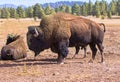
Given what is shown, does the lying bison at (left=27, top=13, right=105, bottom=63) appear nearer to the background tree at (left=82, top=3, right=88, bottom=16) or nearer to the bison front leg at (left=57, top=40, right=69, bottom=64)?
the bison front leg at (left=57, top=40, right=69, bottom=64)

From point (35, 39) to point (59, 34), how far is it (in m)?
0.98

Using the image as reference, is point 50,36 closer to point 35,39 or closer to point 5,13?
point 35,39

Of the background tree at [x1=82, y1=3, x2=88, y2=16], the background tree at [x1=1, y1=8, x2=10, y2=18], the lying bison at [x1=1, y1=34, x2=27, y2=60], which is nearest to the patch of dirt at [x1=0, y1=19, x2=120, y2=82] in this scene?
the lying bison at [x1=1, y1=34, x2=27, y2=60]

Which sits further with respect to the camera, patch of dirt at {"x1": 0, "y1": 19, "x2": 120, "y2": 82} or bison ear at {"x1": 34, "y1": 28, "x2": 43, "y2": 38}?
bison ear at {"x1": 34, "y1": 28, "x2": 43, "y2": 38}

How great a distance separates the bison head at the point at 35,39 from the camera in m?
16.3

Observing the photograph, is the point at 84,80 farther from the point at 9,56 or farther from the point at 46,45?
the point at 9,56

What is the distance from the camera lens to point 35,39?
16.5 metres

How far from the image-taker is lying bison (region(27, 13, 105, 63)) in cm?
1641

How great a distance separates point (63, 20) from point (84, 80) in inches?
204

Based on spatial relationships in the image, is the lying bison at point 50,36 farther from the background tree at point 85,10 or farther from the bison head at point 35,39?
the background tree at point 85,10

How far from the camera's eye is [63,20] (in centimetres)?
1681

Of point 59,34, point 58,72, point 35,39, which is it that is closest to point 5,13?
point 35,39

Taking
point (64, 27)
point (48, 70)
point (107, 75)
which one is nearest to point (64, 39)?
point (64, 27)

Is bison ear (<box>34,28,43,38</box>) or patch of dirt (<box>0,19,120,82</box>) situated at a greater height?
bison ear (<box>34,28,43,38</box>)
